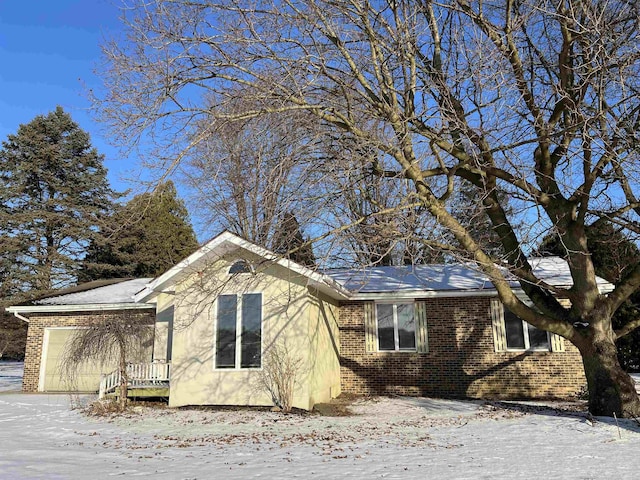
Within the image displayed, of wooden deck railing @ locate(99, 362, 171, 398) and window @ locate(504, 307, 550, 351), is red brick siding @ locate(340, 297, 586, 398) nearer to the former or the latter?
window @ locate(504, 307, 550, 351)

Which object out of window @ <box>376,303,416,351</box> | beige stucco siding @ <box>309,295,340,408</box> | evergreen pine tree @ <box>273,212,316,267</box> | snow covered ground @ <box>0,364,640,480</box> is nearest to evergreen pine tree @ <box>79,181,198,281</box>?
beige stucco siding @ <box>309,295,340,408</box>

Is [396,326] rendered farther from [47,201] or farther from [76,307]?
[47,201]

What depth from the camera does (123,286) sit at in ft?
62.6

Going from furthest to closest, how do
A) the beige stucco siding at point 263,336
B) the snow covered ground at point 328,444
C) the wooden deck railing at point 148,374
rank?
the wooden deck railing at point 148,374, the beige stucco siding at point 263,336, the snow covered ground at point 328,444

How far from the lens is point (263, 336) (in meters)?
11.9

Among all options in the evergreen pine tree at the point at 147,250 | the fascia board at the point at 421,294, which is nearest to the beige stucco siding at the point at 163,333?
the fascia board at the point at 421,294

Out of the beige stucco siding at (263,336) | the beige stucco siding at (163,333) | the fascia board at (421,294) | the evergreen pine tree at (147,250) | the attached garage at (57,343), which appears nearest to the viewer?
the beige stucco siding at (263,336)

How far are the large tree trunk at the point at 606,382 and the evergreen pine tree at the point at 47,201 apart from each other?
2848cm

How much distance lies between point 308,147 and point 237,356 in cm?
554

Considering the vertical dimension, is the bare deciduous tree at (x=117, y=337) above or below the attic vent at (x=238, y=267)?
below

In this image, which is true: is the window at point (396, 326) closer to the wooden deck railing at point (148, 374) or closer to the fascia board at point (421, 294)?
→ the fascia board at point (421, 294)

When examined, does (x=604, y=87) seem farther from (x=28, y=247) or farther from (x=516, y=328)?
(x=28, y=247)

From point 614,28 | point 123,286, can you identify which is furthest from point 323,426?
point 123,286

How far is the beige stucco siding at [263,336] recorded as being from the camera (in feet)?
38.0
